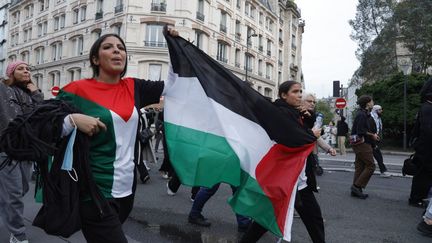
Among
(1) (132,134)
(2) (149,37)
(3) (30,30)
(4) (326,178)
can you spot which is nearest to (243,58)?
(2) (149,37)

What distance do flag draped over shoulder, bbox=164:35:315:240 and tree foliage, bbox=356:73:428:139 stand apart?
75.9ft

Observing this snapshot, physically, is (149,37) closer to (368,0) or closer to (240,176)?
(368,0)

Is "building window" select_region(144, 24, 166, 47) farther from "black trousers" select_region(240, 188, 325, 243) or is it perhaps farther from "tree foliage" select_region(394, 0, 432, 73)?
"black trousers" select_region(240, 188, 325, 243)

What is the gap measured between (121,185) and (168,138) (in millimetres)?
829

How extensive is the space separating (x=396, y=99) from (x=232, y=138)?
24651 mm

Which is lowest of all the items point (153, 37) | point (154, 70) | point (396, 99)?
point (396, 99)

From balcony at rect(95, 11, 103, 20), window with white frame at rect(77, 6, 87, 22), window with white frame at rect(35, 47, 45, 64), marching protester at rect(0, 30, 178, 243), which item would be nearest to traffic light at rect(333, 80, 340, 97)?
balcony at rect(95, 11, 103, 20)

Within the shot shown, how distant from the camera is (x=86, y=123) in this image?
227 centimetres

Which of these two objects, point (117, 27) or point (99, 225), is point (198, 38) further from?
point (99, 225)

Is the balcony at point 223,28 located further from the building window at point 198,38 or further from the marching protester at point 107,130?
the marching protester at point 107,130

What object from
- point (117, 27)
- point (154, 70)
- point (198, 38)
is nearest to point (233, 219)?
point (154, 70)

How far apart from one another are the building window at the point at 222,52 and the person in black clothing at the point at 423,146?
32084mm

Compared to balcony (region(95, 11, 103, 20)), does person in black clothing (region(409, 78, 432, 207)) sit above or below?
below

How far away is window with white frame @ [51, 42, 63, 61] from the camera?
40.5 m
